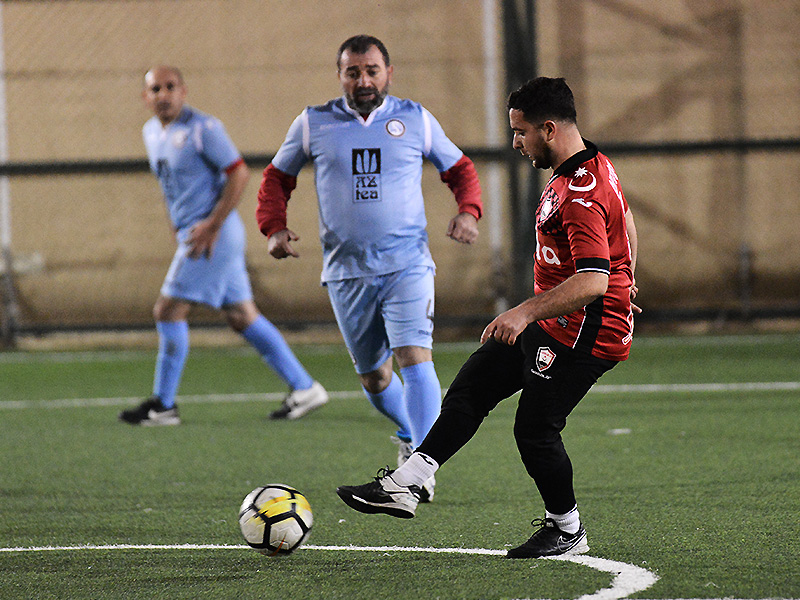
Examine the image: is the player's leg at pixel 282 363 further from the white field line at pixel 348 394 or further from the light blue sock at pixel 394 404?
the light blue sock at pixel 394 404

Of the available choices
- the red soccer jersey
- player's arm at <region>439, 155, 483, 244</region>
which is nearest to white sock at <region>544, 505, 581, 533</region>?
the red soccer jersey

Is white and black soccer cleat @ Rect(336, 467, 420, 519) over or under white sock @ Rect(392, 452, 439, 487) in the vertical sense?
under

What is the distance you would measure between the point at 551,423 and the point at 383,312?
1.43m

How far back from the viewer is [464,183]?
5156mm

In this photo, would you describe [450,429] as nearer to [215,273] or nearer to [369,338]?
[369,338]

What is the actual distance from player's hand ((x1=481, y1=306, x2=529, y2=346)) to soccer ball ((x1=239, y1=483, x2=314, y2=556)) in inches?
38.1

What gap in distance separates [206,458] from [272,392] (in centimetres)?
259

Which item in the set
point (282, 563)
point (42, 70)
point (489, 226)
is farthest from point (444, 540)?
point (42, 70)

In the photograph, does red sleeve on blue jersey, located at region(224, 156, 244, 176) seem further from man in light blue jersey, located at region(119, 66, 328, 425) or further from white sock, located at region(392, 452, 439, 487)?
white sock, located at region(392, 452, 439, 487)

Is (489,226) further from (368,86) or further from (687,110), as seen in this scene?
(368,86)

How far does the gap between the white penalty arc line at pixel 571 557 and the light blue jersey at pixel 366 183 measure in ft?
4.50

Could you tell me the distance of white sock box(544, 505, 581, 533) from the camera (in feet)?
12.1

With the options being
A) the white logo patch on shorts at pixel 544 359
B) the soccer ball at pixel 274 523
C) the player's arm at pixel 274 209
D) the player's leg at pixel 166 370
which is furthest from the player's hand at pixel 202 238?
the white logo patch on shorts at pixel 544 359

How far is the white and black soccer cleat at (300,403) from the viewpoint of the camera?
23.9ft
